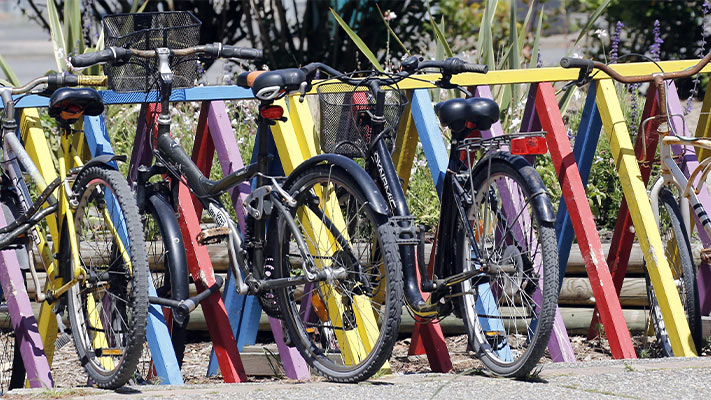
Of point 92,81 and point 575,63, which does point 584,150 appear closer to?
point 575,63

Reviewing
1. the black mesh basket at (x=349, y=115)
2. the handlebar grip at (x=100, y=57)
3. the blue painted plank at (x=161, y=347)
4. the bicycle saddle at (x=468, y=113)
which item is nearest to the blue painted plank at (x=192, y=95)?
the handlebar grip at (x=100, y=57)

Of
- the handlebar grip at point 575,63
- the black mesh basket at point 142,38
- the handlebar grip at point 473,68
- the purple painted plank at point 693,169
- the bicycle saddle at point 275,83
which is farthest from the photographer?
the purple painted plank at point 693,169

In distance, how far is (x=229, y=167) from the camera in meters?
5.12

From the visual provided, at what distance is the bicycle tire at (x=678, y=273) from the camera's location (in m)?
4.84

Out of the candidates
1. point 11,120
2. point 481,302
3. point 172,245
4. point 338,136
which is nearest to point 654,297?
point 481,302

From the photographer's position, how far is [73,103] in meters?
4.66

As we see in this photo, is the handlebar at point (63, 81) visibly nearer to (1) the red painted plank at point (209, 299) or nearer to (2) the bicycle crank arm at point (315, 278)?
(1) the red painted plank at point (209, 299)

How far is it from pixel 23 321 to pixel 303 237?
1.66 metres

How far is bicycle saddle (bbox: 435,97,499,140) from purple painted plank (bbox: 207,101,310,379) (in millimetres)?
1142

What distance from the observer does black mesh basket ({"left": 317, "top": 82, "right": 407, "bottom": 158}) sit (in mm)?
4355

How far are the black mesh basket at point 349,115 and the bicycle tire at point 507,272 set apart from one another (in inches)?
15.9

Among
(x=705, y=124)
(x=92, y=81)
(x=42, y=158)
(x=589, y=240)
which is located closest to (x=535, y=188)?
(x=589, y=240)

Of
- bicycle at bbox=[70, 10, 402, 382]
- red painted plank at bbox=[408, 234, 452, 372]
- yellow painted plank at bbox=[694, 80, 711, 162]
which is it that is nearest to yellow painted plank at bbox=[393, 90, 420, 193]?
red painted plank at bbox=[408, 234, 452, 372]

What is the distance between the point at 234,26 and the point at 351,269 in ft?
23.1
